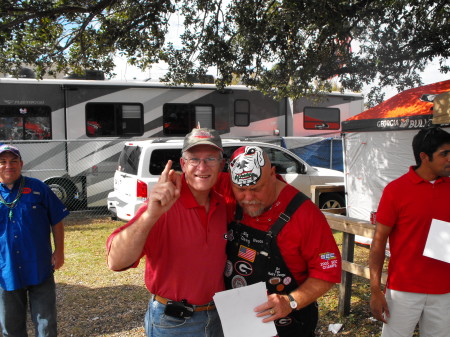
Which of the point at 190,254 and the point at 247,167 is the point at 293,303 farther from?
the point at 247,167

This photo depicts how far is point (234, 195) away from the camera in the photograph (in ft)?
6.93

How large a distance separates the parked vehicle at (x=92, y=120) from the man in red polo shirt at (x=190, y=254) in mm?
7987

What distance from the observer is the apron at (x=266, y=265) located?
1.95m

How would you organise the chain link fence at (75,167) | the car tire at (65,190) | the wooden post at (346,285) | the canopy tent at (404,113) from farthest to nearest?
1. the car tire at (65,190)
2. the chain link fence at (75,167)
3. the canopy tent at (404,113)
4. the wooden post at (346,285)

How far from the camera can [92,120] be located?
32.5 feet

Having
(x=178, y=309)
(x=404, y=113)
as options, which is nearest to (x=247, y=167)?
(x=178, y=309)

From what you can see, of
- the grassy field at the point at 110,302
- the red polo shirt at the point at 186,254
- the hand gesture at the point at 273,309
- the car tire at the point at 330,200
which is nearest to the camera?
the hand gesture at the point at 273,309

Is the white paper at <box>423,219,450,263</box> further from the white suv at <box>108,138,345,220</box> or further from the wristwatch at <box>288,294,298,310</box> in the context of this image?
the white suv at <box>108,138,345,220</box>

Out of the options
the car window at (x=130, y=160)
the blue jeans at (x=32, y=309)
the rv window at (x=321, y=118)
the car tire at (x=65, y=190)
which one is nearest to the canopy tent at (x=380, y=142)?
the car window at (x=130, y=160)

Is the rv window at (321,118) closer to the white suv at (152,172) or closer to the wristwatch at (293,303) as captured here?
the white suv at (152,172)

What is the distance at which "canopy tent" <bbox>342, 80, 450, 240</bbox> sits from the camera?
5555 mm

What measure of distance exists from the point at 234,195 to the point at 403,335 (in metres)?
1.60

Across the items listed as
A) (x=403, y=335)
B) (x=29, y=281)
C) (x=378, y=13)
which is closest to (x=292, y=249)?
(x=403, y=335)

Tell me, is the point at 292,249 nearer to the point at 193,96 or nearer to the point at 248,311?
the point at 248,311
